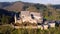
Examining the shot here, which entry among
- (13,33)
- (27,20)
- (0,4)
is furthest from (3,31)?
(0,4)

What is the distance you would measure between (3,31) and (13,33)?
0.92 ft

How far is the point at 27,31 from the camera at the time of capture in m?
4.73

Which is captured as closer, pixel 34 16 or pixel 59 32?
pixel 59 32

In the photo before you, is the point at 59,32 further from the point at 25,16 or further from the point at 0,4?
the point at 0,4

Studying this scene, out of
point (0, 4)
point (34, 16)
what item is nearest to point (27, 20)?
point (34, 16)

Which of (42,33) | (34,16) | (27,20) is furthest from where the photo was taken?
(34,16)

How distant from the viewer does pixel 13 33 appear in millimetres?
4590

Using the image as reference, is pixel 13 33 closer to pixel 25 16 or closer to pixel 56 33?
pixel 56 33

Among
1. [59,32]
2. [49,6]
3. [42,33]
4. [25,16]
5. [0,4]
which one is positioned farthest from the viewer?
[0,4]

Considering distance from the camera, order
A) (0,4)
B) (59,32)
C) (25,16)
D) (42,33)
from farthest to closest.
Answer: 1. (0,4)
2. (25,16)
3. (42,33)
4. (59,32)

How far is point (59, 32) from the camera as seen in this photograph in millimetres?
4582

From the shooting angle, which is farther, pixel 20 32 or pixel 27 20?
pixel 27 20

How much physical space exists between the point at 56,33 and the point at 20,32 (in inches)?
38.9

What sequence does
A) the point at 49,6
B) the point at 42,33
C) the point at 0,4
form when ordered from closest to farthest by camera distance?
the point at 42,33, the point at 49,6, the point at 0,4
